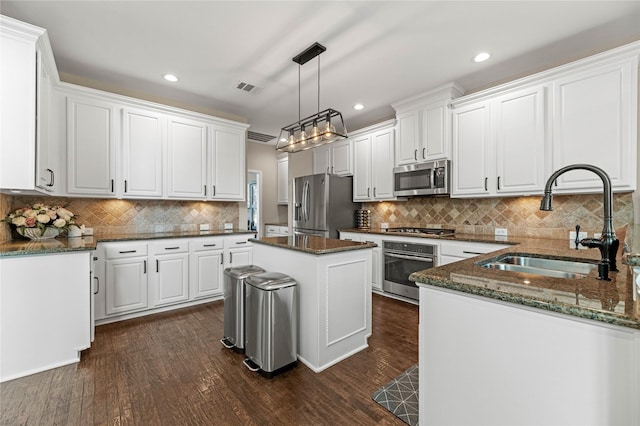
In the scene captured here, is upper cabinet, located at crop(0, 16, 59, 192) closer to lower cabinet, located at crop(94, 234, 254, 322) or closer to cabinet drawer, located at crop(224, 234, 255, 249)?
lower cabinet, located at crop(94, 234, 254, 322)

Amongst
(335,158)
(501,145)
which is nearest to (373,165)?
(335,158)

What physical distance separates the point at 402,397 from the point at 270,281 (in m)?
1.19

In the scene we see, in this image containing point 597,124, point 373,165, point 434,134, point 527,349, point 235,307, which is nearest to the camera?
point 527,349

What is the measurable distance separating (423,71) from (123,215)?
4.19 m

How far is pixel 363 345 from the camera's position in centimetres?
247

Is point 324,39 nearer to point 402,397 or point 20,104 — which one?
point 20,104

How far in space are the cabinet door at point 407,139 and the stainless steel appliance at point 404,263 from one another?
1.21m

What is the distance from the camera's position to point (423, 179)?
3736 mm

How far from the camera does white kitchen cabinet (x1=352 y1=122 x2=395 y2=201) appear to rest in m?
4.23

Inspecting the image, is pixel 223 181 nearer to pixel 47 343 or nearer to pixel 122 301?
pixel 122 301

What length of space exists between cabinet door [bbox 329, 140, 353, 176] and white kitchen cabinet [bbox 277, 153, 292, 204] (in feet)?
5.44

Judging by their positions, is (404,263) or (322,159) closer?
(404,263)

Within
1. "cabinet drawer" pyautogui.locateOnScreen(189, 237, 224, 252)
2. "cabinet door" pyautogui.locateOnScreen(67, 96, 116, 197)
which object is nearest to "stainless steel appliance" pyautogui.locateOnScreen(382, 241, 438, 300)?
"cabinet drawer" pyautogui.locateOnScreen(189, 237, 224, 252)

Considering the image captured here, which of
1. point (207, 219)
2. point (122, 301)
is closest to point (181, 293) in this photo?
point (122, 301)
